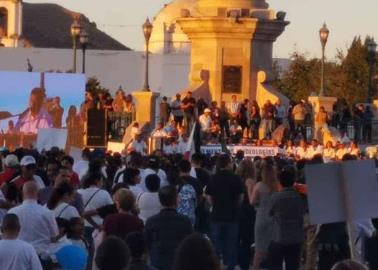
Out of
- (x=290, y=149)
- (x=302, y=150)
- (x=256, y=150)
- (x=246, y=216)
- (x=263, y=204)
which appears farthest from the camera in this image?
(x=290, y=149)

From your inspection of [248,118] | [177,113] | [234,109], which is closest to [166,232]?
[177,113]

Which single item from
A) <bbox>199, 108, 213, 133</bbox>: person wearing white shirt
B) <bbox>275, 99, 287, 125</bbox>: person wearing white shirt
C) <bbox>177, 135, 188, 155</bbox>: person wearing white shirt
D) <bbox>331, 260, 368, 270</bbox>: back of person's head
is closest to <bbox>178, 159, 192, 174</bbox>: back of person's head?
<bbox>331, 260, 368, 270</bbox>: back of person's head

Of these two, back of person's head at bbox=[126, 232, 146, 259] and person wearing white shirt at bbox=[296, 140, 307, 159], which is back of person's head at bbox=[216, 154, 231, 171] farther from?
person wearing white shirt at bbox=[296, 140, 307, 159]

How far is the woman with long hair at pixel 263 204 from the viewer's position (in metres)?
19.3

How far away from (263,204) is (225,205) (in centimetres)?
148

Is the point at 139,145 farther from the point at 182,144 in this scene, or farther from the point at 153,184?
the point at 153,184

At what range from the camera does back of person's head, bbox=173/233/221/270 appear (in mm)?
10570

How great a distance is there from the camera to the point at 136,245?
39.9 ft

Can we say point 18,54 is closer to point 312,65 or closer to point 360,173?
point 312,65

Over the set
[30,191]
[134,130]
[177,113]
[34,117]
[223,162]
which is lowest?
[134,130]

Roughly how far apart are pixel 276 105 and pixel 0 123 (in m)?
10.7

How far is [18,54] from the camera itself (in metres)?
101

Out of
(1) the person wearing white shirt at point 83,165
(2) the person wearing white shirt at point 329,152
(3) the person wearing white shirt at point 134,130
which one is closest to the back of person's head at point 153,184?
(1) the person wearing white shirt at point 83,165

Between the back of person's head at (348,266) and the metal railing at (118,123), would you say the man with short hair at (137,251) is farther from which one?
the metal railing at (118,123)
